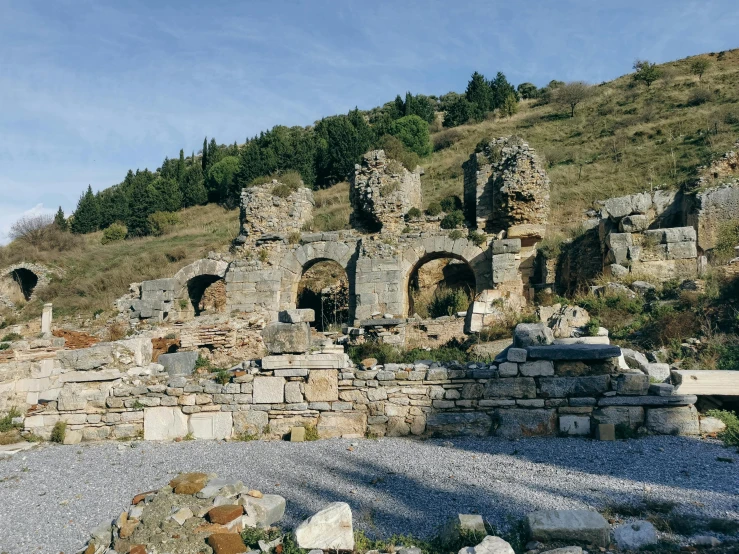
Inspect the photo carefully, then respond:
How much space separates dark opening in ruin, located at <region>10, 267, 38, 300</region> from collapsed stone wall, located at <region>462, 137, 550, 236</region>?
23.9m

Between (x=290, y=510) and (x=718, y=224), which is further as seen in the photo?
(x=718, y=224)

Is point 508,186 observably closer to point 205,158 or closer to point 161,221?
point 161,221

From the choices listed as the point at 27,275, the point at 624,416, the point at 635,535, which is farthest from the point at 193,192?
the point at 635,535

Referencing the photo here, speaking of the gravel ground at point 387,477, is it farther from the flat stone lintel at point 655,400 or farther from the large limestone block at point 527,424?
the flat stone lintel at point 655,400

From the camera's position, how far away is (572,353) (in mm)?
6719

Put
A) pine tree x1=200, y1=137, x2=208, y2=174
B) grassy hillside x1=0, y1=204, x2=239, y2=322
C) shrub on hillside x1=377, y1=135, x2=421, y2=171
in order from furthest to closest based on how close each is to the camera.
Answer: pine tree x1=200, y1=137, x2=208, y2=174, grassy hillside x1=0, y1=204, x2=239, y2=322, shrub on hillside x1=377, y1=135, x2=421, y2=171

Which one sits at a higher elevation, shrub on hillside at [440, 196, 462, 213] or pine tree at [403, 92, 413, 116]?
pine tree at [403, 92, 413, 116]

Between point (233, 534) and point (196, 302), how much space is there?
1759cm

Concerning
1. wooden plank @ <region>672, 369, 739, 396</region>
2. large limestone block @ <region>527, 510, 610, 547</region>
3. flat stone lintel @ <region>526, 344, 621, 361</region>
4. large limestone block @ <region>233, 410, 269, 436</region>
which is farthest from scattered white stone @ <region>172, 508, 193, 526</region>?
wooden plank @ <region>672, 369, 739, 396</region>

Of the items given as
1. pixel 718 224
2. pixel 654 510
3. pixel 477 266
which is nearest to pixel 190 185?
pixel 477 266

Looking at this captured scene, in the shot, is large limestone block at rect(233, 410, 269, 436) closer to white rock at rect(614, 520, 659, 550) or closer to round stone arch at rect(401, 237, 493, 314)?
white rock at rect(614, 520, 659, 550)

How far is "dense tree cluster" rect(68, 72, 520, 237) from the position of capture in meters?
44.2

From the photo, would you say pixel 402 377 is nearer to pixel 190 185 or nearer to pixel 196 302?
pixel 196 302

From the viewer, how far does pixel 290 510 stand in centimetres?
454
